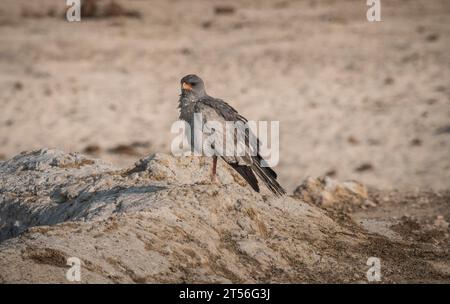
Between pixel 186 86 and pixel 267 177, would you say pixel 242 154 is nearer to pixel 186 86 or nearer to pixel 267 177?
pixel 267 177

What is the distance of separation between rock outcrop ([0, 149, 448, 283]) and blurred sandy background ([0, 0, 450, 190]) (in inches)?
250

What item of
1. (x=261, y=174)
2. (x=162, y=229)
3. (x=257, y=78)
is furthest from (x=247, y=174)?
(x=257, y=78)

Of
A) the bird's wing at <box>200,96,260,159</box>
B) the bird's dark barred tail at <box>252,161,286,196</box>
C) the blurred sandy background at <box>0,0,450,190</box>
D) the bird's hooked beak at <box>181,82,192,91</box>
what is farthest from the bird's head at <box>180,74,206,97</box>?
the blurred sandy background at <box>0,0,450,190</box>

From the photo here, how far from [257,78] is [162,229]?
15506 mm

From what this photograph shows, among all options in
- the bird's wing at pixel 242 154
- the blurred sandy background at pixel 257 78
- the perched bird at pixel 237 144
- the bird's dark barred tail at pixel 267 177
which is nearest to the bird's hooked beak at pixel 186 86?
the perched bird at pixel 237 144

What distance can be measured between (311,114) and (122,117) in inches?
190

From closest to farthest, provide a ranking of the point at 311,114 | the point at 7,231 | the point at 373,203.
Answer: the point at 7,231 < the point at 373,203 < the point at 311,114

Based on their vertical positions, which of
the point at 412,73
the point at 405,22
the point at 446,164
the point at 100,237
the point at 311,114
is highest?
the point at 405,22

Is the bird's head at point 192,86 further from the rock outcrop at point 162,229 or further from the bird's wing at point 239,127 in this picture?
the rock outcrop at point 162,229

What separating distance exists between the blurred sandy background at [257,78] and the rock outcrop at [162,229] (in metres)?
6.35

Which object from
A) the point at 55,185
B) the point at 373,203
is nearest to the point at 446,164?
the point at 373,203

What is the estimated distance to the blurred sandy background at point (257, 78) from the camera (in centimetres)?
1792

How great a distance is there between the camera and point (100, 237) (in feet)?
25.3

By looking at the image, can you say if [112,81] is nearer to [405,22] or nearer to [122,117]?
[122,117]
